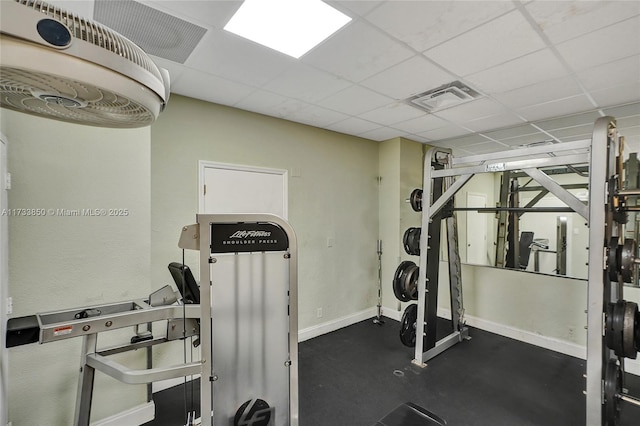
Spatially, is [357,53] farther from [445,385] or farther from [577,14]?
[445,385]

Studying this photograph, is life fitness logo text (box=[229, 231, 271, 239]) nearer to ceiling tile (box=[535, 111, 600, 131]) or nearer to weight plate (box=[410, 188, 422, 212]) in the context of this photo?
weight plate (box=[410, 188, 422, 212])

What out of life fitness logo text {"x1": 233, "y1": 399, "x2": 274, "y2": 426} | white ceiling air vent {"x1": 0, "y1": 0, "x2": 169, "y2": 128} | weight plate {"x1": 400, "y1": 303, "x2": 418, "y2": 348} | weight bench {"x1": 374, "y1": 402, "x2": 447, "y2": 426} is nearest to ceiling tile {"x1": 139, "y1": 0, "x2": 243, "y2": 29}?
white ceiling air vent {"x1": 0, "y1": 0, "x2": 169, "y2": 128}

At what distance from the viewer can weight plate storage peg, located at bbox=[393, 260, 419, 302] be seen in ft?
10.3

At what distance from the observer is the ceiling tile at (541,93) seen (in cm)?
233

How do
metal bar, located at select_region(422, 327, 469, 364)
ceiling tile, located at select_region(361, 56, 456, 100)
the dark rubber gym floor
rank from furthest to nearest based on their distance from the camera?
metal bar, located at select_region(422, 327, 469, 364), the dark rubber gym floor, ceiling tile, located at select_region(361, 56, 456, 100)

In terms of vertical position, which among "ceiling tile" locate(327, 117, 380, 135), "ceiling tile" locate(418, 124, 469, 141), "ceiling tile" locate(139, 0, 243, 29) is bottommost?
"ceiling tile" locate(418, 124, 469, 141)

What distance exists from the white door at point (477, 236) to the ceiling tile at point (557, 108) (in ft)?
5.81

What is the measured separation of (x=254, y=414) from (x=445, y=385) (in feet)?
6.25

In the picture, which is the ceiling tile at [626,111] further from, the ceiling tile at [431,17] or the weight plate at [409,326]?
the weight plate at [409,326]

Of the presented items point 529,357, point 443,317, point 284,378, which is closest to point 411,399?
point 284,378

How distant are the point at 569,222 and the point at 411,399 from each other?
3.14 meters

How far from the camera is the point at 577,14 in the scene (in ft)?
5.13

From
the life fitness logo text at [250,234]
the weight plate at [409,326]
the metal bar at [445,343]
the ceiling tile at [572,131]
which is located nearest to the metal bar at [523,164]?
the weight plate at [409,326]

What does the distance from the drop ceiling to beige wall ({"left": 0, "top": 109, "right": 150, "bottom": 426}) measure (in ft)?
2.45
